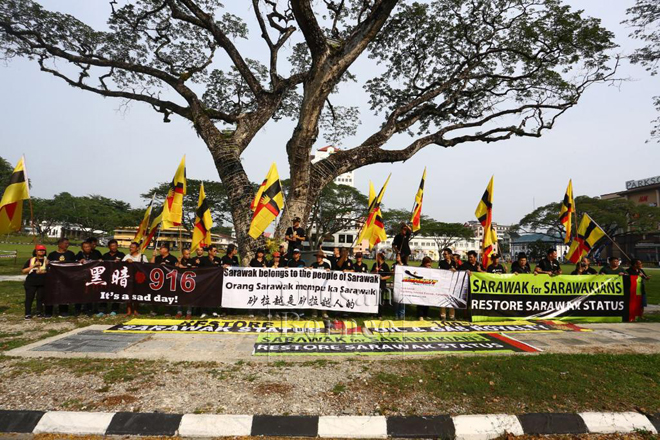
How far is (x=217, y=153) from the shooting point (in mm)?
11609

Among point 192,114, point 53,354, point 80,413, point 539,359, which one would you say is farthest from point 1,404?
point 192,114

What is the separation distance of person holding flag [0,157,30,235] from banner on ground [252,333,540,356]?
19.7ft

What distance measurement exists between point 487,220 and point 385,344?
18.0 ft

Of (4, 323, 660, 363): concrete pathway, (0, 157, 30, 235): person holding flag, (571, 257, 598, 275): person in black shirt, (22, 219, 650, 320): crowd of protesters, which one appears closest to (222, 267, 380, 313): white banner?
(22, 219, 650, 320): crowd of protesters

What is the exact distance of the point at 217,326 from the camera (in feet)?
22.6

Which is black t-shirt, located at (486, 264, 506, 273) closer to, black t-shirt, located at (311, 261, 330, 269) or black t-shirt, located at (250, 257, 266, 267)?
black t-shirt, located at (311, 261, 330, 269)

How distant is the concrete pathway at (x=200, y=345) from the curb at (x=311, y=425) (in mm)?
1554

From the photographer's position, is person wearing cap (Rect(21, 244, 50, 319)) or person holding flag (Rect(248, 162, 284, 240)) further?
person holding flag (Rect(248, 162, 284, 240))

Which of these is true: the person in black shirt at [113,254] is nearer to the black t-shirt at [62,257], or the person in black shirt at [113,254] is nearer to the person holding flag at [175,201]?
the black t-shirt at [62,257]

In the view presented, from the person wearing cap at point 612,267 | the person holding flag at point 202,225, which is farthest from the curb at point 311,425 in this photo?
the person wearing cap at point 612,267

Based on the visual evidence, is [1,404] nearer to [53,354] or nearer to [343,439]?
[53,354]

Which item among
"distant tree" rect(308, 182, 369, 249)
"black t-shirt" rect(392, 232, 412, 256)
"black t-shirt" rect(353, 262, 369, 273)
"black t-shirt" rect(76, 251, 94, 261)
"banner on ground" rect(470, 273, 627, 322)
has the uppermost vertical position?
"distant tree" rect(308, 182, 369, 249)

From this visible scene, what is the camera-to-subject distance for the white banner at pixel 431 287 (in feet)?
26.1

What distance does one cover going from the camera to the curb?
3.35 m
